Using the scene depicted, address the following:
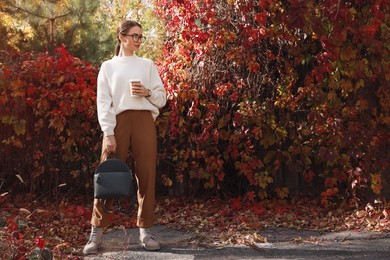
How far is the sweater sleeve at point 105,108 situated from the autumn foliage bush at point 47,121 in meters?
2.03

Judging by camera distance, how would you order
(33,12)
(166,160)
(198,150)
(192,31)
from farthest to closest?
1. (33,12)
2. (166,160)
3. (198,150)
4. (192,31)

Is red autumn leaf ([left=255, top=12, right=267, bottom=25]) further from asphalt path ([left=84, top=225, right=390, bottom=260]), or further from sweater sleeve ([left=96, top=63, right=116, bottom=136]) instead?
asphalt path ([left=84, top=225, right=390, bottom=260])

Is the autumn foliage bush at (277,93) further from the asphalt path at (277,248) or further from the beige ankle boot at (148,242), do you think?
the beige ankle boot at (148,242)

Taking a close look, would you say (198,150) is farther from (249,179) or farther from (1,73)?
(1,73)

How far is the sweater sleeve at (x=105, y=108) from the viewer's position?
5031 mm

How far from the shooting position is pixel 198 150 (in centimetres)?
718

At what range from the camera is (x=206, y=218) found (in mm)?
6809

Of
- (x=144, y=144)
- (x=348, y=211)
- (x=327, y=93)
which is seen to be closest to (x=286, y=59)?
(x=327, y=93)

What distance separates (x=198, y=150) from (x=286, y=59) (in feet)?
4.55

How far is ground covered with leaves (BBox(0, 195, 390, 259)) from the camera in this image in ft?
18.8

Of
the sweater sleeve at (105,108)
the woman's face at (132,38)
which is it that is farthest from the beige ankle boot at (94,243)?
the woman's face at (132,38)

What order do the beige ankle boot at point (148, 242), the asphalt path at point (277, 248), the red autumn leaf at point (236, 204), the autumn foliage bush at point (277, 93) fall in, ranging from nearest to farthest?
the asphalt path at point (277, 248)
the beige ankle boot at point (148, 242)
the autumn foliage bush at point (277, 93)
the red autumn leaf at point (236, 204)

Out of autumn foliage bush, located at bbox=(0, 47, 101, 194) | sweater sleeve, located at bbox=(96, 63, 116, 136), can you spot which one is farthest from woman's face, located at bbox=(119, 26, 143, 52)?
autumn foliage bush, located at bbox=(0, 47, 101, 194)

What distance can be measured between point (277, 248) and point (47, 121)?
352cm
